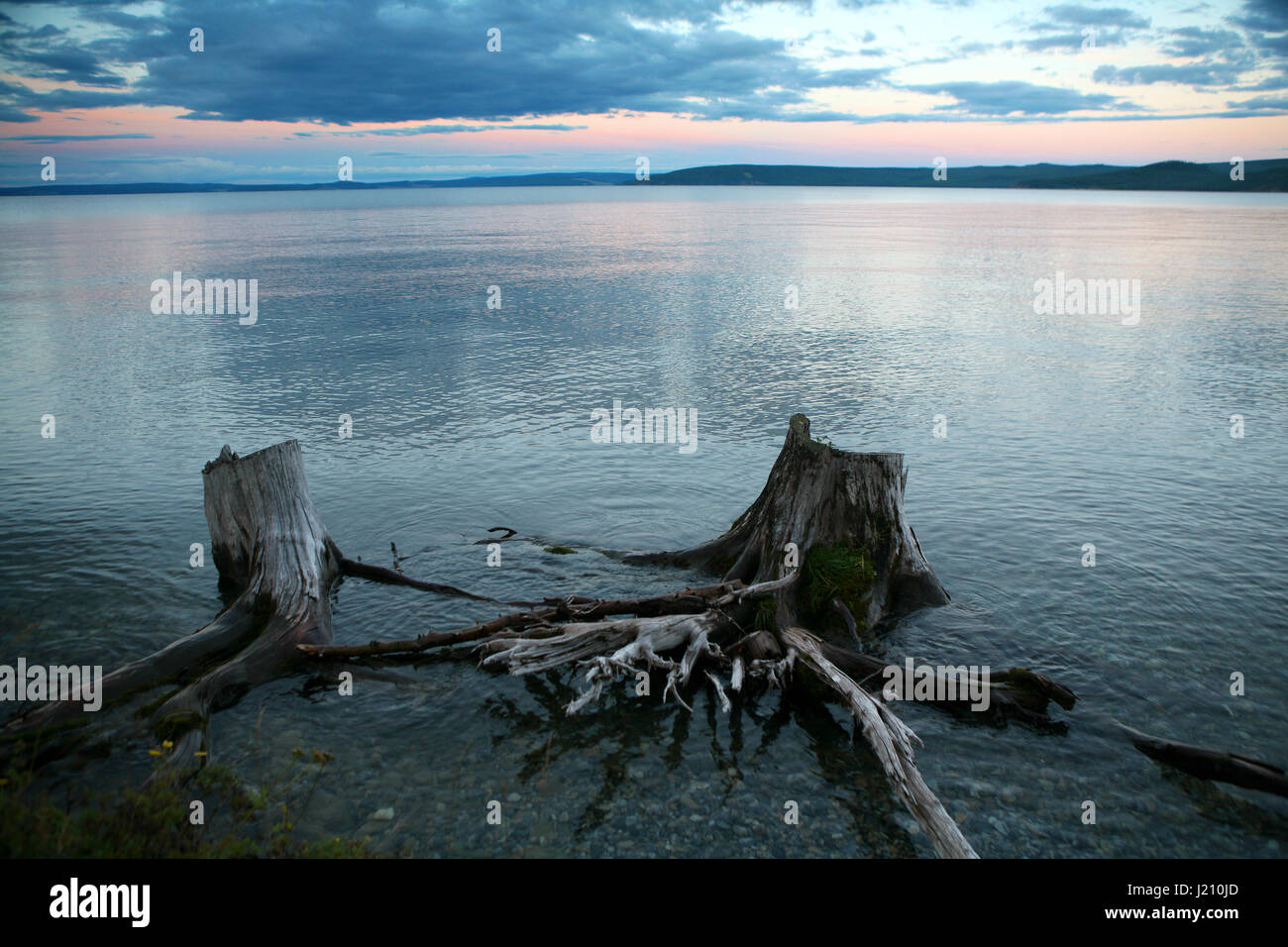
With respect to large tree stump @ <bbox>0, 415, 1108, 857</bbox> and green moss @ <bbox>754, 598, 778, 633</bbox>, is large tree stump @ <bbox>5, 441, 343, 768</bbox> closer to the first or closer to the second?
large tree stump @ <bbox>0, 415, 1108, 857</bbox>

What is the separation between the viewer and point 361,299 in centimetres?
6412

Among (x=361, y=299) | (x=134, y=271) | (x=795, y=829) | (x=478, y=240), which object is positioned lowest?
(x=795, y=829)

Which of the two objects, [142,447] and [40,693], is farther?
[142,447]

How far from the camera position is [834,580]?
15156mm

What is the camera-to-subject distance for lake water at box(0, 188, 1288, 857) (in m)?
11.0

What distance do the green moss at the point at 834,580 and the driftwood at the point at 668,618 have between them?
0.08ft

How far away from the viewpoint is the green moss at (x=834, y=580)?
597 inches

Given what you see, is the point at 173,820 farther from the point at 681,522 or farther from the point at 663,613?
the point at 681,522

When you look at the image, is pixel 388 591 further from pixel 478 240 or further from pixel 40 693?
pixel 478 240

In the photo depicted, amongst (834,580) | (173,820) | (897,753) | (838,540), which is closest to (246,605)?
(173,820)

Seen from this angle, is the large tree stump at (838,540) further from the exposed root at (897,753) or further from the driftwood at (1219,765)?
the driftwood at (1219,765)

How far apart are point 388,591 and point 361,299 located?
171 ft

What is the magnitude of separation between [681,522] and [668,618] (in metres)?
7.59

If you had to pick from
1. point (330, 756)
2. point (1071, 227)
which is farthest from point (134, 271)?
point (1071, 227)
